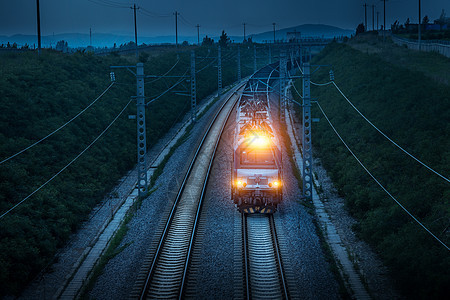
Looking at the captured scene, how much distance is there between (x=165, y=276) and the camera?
1731cm

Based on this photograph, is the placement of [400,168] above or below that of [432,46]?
below

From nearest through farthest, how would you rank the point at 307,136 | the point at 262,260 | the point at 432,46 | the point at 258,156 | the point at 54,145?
the point at 262,260 → the point at 258,156 → the point at 307,136 → the point at 54,145 → the point at 432,46

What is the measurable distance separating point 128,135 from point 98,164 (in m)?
8.65

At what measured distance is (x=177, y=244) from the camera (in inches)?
789

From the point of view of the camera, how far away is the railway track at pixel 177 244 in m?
16.4

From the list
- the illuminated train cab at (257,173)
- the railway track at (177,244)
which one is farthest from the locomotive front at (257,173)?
the railway track at (177,244)

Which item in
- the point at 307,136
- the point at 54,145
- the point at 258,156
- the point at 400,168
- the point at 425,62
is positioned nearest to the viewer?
the point at 258,156

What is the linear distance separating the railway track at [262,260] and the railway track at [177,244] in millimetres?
A: 2230

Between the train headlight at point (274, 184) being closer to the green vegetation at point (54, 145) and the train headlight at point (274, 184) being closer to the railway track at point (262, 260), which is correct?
the railway track at point (262, 260)

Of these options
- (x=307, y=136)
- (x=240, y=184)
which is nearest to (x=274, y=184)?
(x=240, y=184)

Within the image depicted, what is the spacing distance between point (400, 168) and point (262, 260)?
1025 centimetres

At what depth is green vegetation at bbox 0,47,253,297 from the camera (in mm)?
19906

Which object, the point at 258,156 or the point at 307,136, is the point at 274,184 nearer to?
the point at 258,156

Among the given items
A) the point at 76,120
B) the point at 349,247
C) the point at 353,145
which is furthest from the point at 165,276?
the point at 76,120
